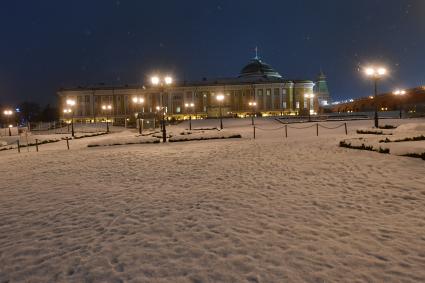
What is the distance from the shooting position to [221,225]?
5488mm

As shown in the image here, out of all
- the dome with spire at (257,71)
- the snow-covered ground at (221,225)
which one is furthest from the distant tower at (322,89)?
the snow-covered ground at (221,225)

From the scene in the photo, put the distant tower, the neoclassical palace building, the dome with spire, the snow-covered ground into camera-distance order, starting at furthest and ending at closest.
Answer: the distant tower < the dome with spire < the neoclassical palace building < the snow-covered ground

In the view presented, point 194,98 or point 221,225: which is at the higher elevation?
point 194,98

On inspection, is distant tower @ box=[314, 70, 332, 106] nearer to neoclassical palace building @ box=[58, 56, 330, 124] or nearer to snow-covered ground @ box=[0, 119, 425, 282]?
neoclassical palace building @ box=[58, 56, 330, 124]

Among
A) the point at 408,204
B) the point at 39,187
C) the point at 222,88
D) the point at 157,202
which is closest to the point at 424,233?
the point at 408,204

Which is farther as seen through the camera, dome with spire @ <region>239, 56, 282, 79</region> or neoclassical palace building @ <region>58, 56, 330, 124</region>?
dome with spire @ <region>239, 56, 282, 79</region>

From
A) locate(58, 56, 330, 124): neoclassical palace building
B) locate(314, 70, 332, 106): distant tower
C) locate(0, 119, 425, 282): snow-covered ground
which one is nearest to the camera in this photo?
locate(0, 119, 425, 282): snow-covered ground

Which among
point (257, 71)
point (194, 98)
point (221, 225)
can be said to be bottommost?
point (221, 225)

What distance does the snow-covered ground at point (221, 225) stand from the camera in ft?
13.0

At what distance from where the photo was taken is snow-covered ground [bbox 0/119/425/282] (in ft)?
13.0

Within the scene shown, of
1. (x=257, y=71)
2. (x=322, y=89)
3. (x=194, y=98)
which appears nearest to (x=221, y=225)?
(x=194, y=98)

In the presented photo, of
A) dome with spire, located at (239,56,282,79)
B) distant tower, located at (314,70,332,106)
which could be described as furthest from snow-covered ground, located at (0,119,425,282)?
distant tower, located at (314,70,332,106)

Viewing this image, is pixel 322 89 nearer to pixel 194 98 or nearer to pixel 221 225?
pixel 194 98

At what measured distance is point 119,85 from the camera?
8950 centimetres
